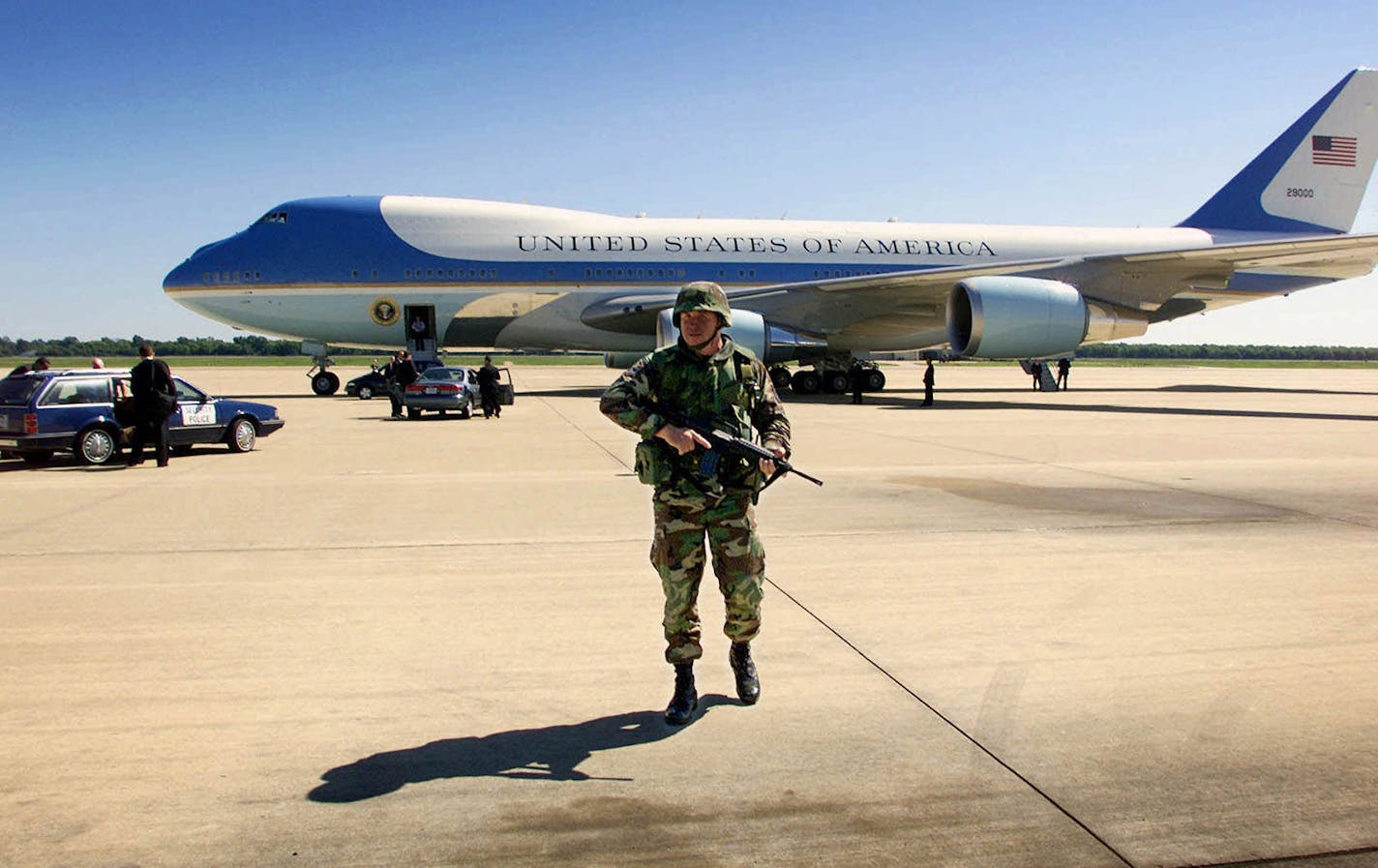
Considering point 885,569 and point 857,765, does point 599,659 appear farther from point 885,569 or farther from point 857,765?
point 885,569

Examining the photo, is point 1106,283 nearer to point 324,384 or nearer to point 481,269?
point 481,269

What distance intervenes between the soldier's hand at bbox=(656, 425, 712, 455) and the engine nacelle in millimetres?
18779

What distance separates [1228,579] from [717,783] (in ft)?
14.7

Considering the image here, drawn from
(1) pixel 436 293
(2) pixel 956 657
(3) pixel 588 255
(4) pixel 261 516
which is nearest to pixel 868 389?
(3) pixel 588 255

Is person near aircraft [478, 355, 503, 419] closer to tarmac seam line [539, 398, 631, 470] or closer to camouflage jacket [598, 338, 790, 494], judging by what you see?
tarmac seam line [539, 398, 631, 470]

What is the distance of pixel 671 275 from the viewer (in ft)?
94.6

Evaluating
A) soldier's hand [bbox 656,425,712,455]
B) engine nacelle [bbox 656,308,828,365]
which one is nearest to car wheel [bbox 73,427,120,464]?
soldier's hand [bbox 656,425,712,455]

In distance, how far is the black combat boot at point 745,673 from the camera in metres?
4.52

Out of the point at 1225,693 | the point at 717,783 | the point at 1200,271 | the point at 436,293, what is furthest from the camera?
the point at 436,293

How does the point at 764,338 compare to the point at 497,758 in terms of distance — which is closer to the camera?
the point at 497,758

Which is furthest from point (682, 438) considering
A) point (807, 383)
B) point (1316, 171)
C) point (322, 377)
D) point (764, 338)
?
point (1316, 171)

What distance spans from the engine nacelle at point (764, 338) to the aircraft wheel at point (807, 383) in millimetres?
1798

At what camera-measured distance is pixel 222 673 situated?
15.9 feet

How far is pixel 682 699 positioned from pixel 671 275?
82.1ft
